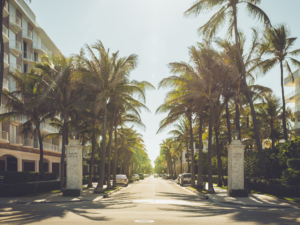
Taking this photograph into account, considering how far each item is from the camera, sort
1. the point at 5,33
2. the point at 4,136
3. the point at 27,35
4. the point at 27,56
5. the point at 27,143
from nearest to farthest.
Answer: the point at 4,136, the point at 5,33, the point at 27,143, the point at 27,56, the point at 27,35

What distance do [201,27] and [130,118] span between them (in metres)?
18.0

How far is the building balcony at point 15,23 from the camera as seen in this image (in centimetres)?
3629

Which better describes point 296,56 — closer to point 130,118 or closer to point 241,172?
point 241,172

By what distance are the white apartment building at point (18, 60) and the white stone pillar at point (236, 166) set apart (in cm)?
1958

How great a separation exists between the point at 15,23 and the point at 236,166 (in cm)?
3033

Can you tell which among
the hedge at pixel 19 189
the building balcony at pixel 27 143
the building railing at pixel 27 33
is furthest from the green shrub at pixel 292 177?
the building railing at pixel 27 33

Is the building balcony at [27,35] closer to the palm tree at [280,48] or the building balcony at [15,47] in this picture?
the building balcony at [15,47]

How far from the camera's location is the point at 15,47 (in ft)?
122

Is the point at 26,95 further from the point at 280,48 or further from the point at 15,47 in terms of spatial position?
the point at 280,48

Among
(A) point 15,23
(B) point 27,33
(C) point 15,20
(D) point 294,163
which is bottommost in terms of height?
(D) point 294,163

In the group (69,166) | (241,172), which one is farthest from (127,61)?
(241,172)

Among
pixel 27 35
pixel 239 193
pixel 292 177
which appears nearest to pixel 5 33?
→ pixel 27 35

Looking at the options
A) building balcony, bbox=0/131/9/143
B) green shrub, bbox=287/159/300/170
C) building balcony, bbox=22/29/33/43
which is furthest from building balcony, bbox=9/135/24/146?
green shrub, bbox=287/159/300/170

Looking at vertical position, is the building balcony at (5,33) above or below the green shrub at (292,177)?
above
